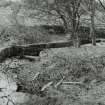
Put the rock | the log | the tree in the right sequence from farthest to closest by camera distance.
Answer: the tree → the log → the rock

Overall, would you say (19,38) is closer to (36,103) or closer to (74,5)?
(74,5)

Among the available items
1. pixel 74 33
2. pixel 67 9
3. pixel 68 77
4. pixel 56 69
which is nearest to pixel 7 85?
pixel 68 77

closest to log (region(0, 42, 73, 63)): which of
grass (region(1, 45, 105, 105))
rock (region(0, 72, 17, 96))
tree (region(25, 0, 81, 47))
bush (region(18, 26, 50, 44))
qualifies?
tree (region(25, 0, 81, 47))

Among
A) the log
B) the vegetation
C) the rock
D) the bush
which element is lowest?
the bush

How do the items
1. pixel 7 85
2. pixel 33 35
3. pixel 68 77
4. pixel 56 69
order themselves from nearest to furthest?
pixel 7 85 → pixel 68 77 → pixel 56 69 → pixel 33 35

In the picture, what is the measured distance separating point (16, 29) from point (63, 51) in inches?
303

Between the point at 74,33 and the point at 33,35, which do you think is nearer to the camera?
the point at 74,33

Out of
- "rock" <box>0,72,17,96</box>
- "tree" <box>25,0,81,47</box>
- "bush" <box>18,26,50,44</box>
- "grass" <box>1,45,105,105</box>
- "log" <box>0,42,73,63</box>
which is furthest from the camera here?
"bush" <box>18,26,50,44</box>

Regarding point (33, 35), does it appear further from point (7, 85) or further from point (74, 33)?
point (7, 85)

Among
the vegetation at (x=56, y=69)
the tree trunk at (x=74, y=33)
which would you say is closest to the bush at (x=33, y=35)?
the vegetation at (x=56, y=69)

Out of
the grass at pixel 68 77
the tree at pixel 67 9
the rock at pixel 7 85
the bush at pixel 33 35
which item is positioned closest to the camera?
the grass at pixel 68 77

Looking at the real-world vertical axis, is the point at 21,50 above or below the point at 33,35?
above

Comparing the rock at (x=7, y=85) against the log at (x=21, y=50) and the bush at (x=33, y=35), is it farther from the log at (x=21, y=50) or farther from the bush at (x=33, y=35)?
the bush at (x=33, y=35)

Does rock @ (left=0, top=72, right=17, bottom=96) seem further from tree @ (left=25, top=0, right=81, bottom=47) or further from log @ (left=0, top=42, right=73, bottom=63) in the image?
tree @ (left=25, top=0, right=81, bottom=47)
